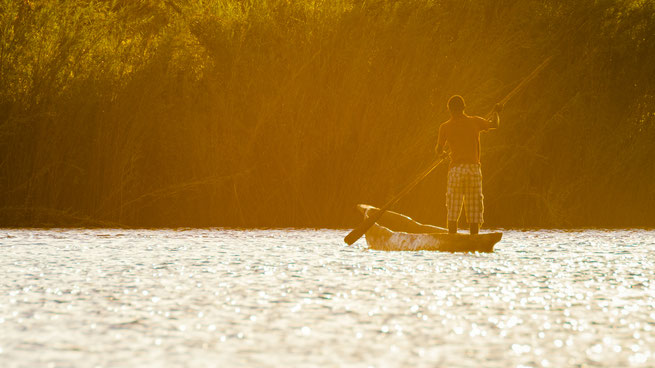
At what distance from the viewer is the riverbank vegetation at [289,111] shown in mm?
14328

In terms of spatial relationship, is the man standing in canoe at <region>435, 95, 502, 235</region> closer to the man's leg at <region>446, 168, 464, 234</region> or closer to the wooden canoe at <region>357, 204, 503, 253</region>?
the man's leg at <region>446, 168, 464, 234</region>

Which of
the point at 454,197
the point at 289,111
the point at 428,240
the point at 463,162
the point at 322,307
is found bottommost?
the point at 322,307

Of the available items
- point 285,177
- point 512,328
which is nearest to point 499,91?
point 285,177

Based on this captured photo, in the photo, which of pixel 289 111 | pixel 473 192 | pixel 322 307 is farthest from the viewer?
pixel 289 111

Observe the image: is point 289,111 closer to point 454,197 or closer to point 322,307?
point 454,197

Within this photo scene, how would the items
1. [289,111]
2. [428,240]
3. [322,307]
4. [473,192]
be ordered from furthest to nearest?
[289,111] → [473,192] → [428,240] → [322,307]

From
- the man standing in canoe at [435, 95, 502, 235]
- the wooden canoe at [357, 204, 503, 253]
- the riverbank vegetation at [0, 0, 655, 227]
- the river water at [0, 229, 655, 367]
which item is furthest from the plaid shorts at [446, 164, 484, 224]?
the riverbank vegetation at [0, 0, 655, 227]

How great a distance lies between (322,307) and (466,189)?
4.98 metres

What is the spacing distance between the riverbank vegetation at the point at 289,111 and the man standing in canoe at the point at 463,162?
383 cm

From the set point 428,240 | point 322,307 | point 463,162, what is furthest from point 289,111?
point 322,307

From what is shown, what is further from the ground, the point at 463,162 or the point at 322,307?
the point at 463,162

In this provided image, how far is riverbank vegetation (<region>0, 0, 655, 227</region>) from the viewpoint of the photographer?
14328 mm

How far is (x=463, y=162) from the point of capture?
11031 millimetres

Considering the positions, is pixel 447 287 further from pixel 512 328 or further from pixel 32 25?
pixel 32 25
